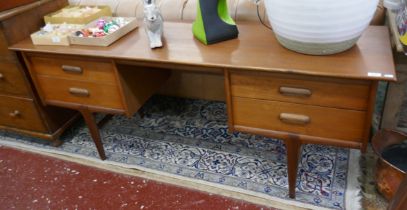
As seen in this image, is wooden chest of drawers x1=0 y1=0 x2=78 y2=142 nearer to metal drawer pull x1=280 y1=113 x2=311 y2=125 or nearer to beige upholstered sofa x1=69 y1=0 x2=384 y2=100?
beige upholstered sofa x1=69 y1=0 x2=384 y2=100

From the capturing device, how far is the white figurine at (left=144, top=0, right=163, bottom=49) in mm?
1135

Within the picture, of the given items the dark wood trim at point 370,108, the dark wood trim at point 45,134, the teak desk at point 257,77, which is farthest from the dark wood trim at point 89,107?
the dark wood trim at point 370,108

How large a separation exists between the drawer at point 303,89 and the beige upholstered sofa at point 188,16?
43 cm

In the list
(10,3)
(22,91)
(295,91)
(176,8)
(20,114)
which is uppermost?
(10,3)

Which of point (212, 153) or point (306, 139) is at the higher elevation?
point (306, 139)

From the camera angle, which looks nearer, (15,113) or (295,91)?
(295,91)

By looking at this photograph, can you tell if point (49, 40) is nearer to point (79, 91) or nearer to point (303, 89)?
point (79, 91)

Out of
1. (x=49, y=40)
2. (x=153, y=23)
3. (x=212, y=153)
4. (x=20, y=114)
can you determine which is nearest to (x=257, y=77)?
(x=153, y=23)

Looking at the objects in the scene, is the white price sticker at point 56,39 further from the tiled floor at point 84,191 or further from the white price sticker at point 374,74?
the white price sticker at point 374,74

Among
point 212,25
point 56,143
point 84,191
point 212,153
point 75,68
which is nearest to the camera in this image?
point 212,25

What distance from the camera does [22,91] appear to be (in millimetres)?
1449

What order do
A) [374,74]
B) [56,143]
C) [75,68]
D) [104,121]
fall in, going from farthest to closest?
[104,121]
[56,143]
[75,68]
[374,74]

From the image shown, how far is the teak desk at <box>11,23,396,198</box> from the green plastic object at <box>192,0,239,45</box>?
0.03 metres

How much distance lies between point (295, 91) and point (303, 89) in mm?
23
